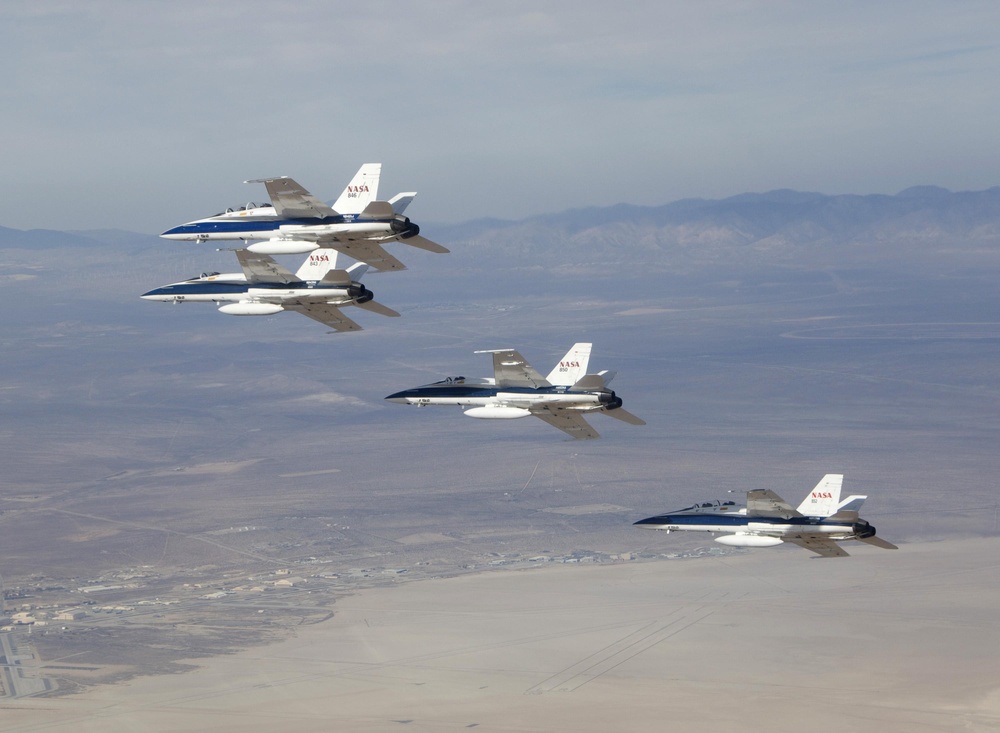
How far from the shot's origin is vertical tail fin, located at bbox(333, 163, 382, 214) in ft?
307

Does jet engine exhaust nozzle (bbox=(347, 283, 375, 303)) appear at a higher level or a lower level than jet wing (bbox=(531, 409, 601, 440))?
higher

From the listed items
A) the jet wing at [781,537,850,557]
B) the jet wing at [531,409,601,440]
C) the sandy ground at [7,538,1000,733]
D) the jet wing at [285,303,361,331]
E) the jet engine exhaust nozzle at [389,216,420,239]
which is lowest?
the sandy ground at [7,538,1000,733]

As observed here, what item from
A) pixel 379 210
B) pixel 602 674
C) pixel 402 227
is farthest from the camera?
pixel 602 674

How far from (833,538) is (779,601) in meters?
87.2

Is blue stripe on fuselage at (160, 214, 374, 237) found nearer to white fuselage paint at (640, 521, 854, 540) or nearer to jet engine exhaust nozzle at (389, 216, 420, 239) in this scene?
jet engine exhaust nozzle at (389, 216, 420, 239)

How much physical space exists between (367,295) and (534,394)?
14268 mm

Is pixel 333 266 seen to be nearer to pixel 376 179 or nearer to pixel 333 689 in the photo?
pixel 376 179

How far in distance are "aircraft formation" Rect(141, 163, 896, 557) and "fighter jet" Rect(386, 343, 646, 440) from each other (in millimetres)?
76

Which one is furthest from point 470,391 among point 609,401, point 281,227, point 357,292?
point 281,227

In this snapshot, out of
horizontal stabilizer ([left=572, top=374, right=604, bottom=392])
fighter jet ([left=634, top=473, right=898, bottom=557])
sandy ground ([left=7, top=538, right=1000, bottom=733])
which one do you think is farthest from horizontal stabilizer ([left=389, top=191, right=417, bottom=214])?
sandy ground ([left=7, top=538, right=1000, bottom=733])

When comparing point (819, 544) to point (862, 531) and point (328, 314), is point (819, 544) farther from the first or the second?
point (328, 314)

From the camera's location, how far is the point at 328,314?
10238 centimetres

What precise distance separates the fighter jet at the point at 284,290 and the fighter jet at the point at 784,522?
3443 centimetres

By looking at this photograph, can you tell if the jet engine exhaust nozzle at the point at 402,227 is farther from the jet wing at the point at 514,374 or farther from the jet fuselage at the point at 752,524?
the jet fuselage at the point at 752,524
